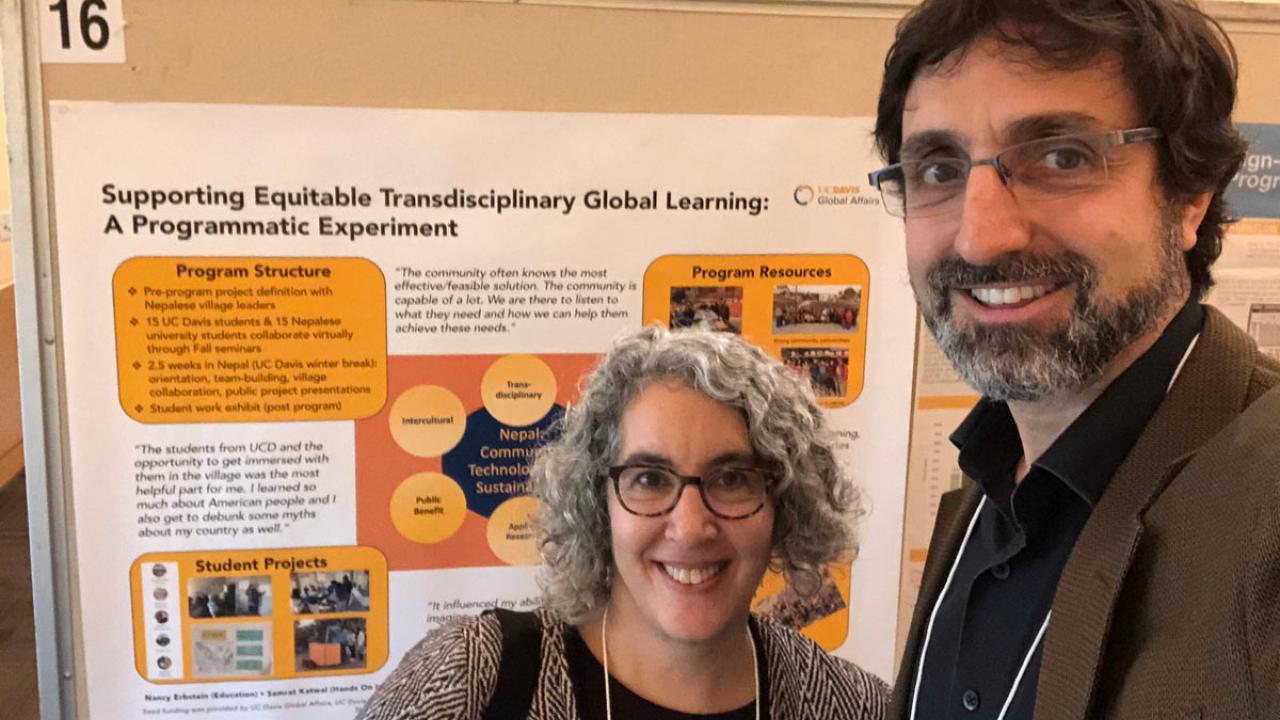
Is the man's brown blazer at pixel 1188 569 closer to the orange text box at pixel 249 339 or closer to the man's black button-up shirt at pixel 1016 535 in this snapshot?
the man's black button-up shirt at pixel 1016 535

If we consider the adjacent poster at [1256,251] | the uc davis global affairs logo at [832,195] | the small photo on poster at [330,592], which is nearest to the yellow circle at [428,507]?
the small photo on poster at [330,592]

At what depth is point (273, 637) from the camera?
167cm

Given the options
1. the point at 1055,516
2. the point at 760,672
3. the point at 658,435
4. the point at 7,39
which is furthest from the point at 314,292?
the point at 1055,516

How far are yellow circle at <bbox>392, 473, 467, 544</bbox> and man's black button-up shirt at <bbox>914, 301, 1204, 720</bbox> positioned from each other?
0.87 meters

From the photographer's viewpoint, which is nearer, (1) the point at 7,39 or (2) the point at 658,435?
(2) the point at 658,435

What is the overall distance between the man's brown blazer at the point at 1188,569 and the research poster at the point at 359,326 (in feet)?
2.91

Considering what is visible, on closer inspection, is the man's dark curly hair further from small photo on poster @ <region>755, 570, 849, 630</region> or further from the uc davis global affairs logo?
small photo on poster @ <region>755, 570, 849, 630</region>

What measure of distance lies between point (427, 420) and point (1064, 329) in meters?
1.10

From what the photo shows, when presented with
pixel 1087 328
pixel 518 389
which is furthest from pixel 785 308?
pixel 1087 328

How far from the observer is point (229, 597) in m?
1.64

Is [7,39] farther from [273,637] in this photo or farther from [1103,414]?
[1103,414]

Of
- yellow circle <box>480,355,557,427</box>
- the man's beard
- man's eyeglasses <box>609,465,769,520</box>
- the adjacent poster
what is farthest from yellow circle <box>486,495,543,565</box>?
the adjacent poster

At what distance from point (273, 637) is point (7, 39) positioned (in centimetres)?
107

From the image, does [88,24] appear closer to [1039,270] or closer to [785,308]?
[785,308]
